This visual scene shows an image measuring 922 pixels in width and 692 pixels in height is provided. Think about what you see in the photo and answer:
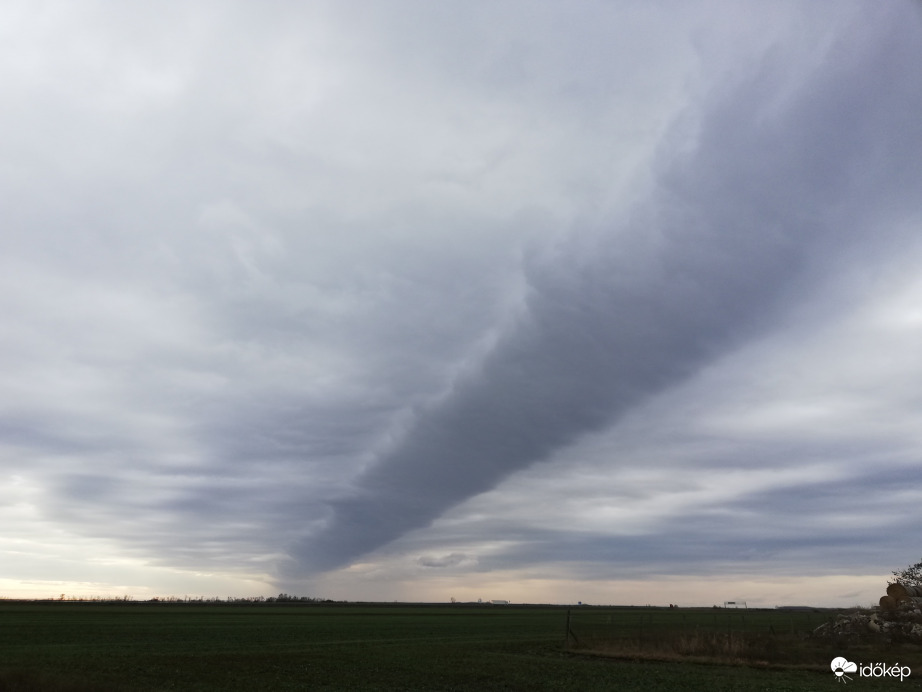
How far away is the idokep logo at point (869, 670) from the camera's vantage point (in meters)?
33.9

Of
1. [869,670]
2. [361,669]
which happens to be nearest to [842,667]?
[869,670]

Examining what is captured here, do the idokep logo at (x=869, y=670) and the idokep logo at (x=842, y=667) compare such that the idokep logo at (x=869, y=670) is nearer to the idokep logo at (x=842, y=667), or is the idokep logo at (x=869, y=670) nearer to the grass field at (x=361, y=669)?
the idokep logo at (x=842, y=667)

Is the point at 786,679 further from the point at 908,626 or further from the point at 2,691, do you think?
the point at 2,691

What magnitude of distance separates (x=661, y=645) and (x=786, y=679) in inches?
657

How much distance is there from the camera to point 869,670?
1407 inches

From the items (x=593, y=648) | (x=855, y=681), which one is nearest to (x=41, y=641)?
(x=593, y=648)

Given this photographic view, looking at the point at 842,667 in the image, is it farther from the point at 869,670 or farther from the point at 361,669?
the point at 361,669

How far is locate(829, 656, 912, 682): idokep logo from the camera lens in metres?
33.9

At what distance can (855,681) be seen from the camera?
3194cm

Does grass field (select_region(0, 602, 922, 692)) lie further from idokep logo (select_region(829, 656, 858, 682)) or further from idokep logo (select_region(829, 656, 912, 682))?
idokep logo (select_region(829, 656, 912, 682))

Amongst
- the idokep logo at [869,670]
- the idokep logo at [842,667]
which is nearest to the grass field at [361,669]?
the idokep logo at [842,667]

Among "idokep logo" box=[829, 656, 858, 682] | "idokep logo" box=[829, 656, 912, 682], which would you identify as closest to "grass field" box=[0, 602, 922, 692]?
"idokep logo" box=[829, 656, 858, 682]

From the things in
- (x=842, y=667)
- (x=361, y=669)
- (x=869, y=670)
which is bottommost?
(x=361, y=669)

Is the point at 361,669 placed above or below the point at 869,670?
below
